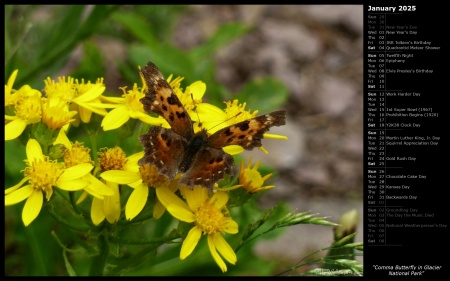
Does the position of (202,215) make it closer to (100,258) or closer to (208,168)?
(208,168)

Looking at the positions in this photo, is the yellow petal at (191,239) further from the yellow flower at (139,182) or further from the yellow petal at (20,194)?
the yellow petal at (20,194)

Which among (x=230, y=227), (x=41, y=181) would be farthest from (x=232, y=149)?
(x=41, y=181)

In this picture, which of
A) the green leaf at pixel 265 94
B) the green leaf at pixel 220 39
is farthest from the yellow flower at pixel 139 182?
the green leaf at pixel 220 39

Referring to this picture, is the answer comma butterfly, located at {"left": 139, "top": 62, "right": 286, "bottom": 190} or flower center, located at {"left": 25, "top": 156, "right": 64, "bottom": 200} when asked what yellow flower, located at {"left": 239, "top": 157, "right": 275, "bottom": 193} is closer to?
comma butterfly, located at {"left": 139, "top": 62, "right": 286, "bottom": 190}

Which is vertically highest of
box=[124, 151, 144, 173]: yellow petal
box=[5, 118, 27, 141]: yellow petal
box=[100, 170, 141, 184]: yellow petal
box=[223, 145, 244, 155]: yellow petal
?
box=[5, 118, 27, 141]: yellow petal

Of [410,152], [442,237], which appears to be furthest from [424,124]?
[442,237]

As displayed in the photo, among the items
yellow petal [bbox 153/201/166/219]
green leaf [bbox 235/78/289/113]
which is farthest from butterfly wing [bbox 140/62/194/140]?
green leaf [bbox 235/78/289/113]

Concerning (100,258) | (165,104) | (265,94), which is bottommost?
(100,258)
